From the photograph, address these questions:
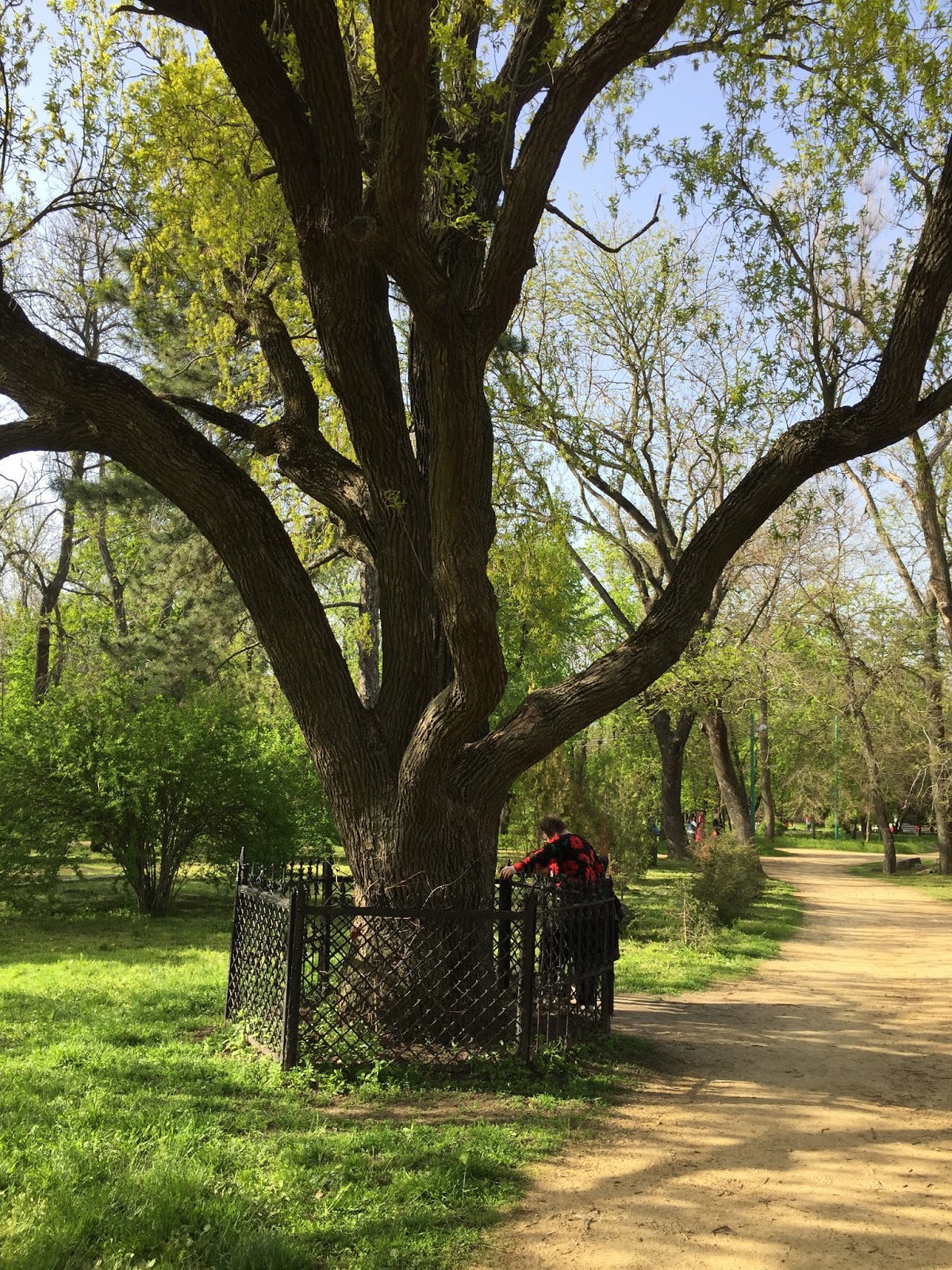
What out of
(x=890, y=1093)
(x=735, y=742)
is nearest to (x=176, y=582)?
(x=890, y=1093)

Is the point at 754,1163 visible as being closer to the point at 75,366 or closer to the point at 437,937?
the point at 437,937

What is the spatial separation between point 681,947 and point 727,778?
42.2ft

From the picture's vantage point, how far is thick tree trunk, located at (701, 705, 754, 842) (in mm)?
25328

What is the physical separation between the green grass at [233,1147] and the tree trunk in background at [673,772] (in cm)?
2189

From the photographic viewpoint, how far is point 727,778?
84.3ft

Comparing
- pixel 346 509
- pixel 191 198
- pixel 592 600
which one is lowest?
pixel 346 509

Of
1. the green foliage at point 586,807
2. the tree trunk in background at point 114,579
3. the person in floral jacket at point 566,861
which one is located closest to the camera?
the person in floral jacket at point 566,861

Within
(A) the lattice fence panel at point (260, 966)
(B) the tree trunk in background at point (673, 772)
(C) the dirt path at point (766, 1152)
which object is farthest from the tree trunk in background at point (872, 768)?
(A) the lattice fence panel at point (260, 966)

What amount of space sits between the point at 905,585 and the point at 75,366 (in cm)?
2783

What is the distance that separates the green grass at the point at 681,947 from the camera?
1089 cm

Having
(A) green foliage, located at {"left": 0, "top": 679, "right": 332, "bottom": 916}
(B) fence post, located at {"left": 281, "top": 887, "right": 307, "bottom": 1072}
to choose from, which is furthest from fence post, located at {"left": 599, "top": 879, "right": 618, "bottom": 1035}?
(A) green foliage, located at {"left": 0, "top": 679, "right": 332, "bottom": 916}

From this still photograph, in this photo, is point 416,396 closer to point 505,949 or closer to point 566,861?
point 566,861

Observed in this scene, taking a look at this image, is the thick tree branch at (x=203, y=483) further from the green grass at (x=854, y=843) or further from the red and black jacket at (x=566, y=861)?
the green grass at (x=854, y=843)

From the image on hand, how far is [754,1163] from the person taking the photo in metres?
4.91
